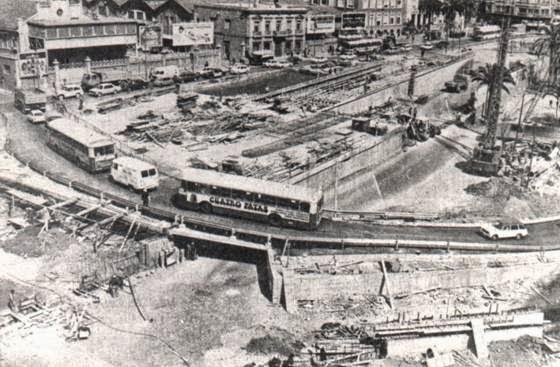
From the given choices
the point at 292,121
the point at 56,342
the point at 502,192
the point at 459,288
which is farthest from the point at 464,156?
the point at 56,342

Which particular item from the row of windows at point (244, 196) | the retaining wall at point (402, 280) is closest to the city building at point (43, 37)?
the row of windows at point (244, 196)

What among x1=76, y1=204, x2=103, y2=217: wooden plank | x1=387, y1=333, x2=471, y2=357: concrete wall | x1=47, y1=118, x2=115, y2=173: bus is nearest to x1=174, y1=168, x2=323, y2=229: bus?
x1=76, y1=204, x2=103, y2=217: wooden plank

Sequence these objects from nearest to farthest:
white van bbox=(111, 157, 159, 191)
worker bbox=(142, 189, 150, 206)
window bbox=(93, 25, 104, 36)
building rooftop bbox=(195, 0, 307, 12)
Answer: worker bbox=(142, 189, 150, 206) < white van bbox=(111, 157, 159, 191) < window bbox=(93, 25, 104, 36) < building rooftop bbox=(195, 0, 307, 12)

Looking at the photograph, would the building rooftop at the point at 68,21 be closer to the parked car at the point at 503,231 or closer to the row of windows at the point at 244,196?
the row of windows at the point at 244,196

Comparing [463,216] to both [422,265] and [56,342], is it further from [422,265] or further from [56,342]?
[56,342]

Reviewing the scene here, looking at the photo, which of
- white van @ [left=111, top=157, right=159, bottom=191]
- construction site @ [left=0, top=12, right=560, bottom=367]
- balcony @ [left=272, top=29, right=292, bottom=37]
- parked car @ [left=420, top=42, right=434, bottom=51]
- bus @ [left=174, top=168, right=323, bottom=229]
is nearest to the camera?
construction site @ [left=0, top=12, right=560, bottom=367]

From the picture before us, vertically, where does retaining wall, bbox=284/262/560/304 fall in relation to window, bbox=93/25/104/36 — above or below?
below

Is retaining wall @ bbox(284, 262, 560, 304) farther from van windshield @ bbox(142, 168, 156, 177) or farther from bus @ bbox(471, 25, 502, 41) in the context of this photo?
bus @ bbox(471, 25, 502, 41)
